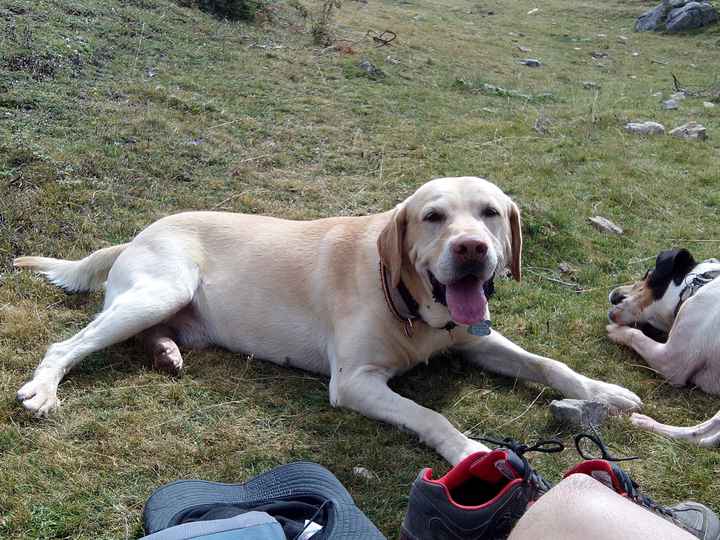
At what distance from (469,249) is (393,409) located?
35.7 inches

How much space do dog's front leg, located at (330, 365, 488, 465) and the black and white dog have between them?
3.41ft

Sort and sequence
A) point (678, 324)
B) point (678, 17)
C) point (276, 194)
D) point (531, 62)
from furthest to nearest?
point (678, 17)
point (531, 62)
point (276, 194)
point (678, 324)

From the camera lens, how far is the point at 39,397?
10.8 feet

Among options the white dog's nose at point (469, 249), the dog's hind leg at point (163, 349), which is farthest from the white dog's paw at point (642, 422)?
the dog's hind leg at point (163, 349)

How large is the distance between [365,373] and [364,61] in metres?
9.02

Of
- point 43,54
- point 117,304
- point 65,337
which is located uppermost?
point 43,54

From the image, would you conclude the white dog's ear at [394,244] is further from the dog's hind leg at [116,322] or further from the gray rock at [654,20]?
the gray rock at [654,20]

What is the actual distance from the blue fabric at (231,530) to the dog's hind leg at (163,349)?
179cm

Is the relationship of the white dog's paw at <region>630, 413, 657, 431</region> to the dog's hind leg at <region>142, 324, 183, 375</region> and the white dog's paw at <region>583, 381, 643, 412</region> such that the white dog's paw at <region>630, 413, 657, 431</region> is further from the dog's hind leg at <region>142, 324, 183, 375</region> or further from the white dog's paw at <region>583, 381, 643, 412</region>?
the dog's hind leg at <region>142, 324, 183, 375</region>

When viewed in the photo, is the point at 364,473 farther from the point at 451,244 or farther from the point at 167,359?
the point at 167,359

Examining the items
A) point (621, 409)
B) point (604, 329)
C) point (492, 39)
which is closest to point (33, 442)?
point (621, 409)

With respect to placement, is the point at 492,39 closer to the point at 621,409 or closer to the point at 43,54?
the point at 43,54

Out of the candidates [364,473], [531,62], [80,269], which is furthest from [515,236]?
[531,62]

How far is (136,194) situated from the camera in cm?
589
